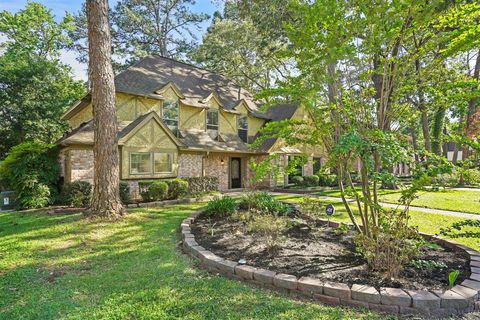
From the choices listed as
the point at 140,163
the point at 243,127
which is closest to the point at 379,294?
the point at 140,163

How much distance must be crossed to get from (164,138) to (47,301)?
35.9ft

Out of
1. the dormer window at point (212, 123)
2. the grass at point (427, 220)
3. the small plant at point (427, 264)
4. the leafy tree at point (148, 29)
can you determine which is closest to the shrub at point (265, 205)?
the grass at point (427, 220)

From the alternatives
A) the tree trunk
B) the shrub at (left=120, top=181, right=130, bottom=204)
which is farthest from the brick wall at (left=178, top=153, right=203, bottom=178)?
the tree trunk

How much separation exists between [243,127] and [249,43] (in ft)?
23.8

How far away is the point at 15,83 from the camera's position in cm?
1755

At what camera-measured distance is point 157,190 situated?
11.7m

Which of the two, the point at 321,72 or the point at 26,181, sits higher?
the point at 321,72

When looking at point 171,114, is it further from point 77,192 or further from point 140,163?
point 77,192

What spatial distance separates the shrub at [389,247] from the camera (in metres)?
3.73

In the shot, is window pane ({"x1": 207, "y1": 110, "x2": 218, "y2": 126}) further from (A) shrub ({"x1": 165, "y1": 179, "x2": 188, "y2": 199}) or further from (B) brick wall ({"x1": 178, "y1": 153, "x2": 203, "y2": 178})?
(A) shrub ({"x1": 165, "y1": 179, "x2": 188, "y2": 199})

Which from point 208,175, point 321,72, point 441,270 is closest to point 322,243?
point 441,270

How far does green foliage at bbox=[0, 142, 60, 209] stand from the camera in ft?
34.9

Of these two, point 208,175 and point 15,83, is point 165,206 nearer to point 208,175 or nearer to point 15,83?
point 208,175

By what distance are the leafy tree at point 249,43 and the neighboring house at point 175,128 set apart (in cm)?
323
